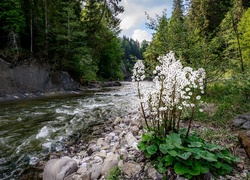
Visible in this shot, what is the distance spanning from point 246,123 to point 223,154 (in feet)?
5.85

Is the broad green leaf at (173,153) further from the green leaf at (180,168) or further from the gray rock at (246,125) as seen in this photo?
the gray rock at (246,125)

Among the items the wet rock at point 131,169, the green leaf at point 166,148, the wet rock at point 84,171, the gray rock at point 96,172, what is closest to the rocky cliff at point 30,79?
the wet rock at point 84,171

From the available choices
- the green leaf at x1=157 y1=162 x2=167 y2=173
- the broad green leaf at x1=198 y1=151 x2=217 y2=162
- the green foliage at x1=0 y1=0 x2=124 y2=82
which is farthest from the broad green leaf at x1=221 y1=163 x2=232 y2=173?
the green foliage at x1=0 y1=0 x2=124 y2=82

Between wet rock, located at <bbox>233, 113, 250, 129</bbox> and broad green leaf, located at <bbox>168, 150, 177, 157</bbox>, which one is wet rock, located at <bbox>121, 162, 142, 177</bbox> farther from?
wet rock, located at <bbox>233, 113, 250, 129</bbox>

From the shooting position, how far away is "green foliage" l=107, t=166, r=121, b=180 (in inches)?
104

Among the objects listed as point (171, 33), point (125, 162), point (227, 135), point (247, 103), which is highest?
point (171, 33)

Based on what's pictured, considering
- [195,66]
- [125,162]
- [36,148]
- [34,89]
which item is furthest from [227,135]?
[34,89]

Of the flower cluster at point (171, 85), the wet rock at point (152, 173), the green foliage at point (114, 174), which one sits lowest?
the green foliage at point (114, 174)

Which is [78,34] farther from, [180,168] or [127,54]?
[127,54]

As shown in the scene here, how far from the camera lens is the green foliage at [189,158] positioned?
2250 mm

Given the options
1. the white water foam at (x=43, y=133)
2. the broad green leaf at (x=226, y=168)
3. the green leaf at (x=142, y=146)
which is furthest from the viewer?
the white water foam at (x=43, y=133)

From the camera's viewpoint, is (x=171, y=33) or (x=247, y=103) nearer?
(x=247, y=103)

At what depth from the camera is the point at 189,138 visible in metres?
2.80

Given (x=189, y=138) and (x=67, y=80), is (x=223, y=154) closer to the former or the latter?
(x=189, y=138)
